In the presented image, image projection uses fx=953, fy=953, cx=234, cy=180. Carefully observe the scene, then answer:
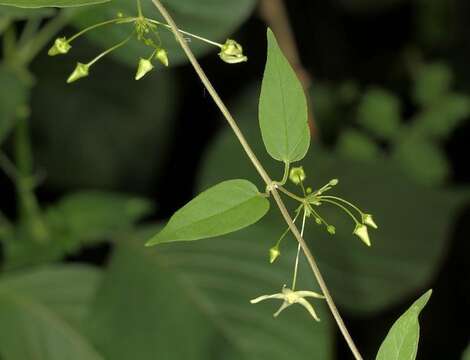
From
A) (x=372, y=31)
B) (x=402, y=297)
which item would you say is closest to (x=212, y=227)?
(x=402, y=297)

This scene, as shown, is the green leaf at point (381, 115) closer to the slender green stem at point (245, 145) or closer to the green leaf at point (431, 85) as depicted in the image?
the green leaf at point (431, 85)

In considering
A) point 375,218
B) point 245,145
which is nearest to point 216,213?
point 245,145

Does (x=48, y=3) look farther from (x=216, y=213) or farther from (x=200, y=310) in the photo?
(x=200, y=310)

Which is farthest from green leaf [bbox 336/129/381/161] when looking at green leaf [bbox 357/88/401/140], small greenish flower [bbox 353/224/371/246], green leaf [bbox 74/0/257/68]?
small greenish flower [bbox 353/224/371/246]

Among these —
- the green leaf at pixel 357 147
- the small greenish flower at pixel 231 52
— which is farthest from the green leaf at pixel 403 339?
the green leaf at pixel 357 147

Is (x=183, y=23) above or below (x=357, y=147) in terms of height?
above

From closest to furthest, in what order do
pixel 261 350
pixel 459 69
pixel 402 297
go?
pixel 261 350, pixel 402 297, pixel 459 69

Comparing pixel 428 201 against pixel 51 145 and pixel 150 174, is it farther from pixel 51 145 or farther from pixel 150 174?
pixel 51 145


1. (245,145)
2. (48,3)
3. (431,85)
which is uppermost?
(48,3)
